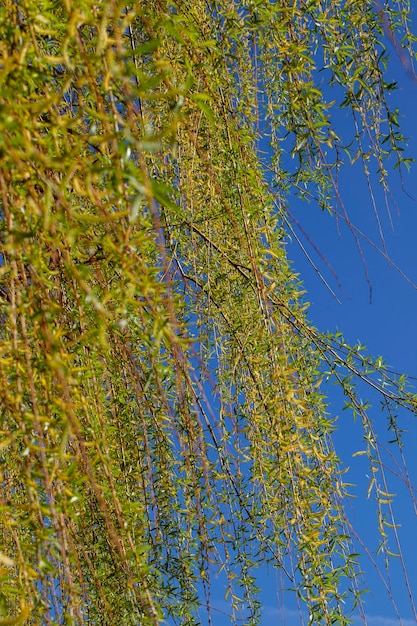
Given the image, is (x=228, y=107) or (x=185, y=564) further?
(x=185, y=564)

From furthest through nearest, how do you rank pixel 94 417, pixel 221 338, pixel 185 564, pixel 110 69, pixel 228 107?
pixel 221 338, pixel 185 564, pixel 228 107, pixel 94 417, pixel 110 69

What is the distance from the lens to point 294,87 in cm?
182

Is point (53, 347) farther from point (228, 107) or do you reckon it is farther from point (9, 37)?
point (228, 107)

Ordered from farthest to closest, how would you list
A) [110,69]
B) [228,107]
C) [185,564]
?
1. [185,564]
2. [228,107]
3. [110,69]

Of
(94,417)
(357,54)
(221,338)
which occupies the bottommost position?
(94,417)

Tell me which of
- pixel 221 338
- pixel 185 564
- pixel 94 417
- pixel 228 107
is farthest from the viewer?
pixel 221 338

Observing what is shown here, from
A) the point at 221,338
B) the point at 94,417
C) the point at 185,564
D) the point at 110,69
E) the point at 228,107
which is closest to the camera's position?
the point at 110,69

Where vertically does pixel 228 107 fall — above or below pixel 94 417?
above

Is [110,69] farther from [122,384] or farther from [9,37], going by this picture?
[122,384]

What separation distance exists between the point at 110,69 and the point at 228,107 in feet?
3.44

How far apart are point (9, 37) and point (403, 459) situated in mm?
1380

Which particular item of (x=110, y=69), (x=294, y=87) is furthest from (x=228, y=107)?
(x=110, y=69)

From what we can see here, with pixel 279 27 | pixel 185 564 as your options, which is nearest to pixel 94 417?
pixel 185 564

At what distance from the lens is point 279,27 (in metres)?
1.82
